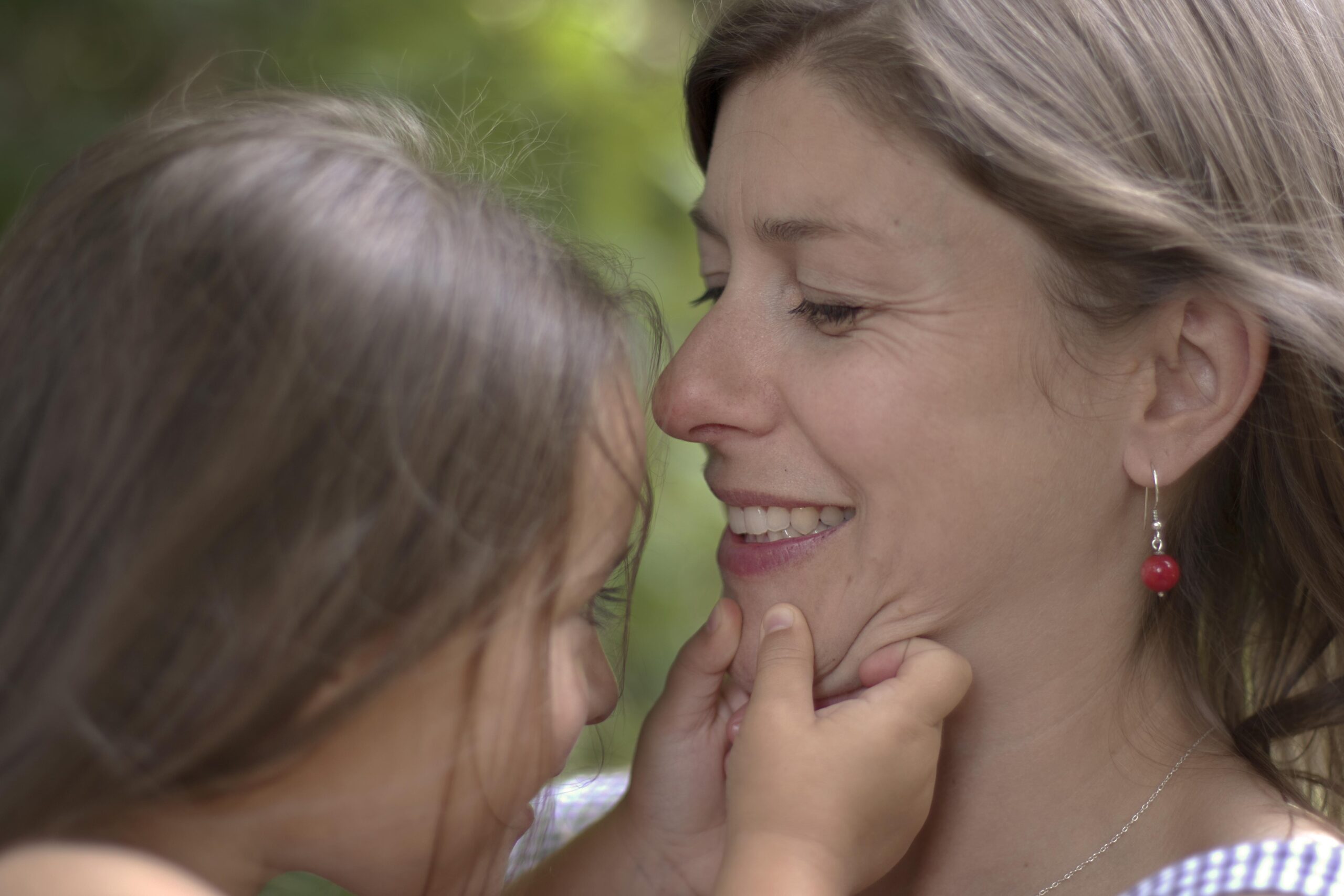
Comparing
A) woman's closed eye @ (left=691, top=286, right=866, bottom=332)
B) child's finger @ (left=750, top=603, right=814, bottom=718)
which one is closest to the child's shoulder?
child's finger @ (left=750, top=603, right=814, bottom=718)

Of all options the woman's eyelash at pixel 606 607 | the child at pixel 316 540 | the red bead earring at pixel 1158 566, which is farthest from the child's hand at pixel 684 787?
the red bead earring at pixel 1158 566

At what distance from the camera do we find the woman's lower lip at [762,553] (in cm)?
196

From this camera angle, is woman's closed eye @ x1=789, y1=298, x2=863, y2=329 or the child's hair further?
woman's closed eye @ x1=789, y1=298, x2=863, y2=329

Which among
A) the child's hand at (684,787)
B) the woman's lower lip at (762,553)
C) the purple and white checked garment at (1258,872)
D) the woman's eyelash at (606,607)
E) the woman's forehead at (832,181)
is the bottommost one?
the child's hand at (684,787)

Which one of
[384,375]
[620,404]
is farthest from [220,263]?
[620,404]

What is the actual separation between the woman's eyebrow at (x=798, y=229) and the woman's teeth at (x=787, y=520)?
423 millimetres

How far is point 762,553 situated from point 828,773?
0.40m

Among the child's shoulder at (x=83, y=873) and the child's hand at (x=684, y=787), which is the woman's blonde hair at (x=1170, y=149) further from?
the child's shoulder at (x=83, y=873)

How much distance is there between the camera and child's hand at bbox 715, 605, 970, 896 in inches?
66.4

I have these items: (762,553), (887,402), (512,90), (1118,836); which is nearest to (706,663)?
(762,553)

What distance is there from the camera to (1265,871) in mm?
1532

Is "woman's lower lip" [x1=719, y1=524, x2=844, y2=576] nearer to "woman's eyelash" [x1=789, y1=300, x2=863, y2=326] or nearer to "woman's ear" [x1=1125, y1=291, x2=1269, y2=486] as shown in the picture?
"woman's eyelash" [x1=789, y1=300, x2=863, y2=326]

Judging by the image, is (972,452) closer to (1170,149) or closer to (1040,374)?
(1040,374)

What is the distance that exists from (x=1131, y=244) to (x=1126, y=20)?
0.34 metres
